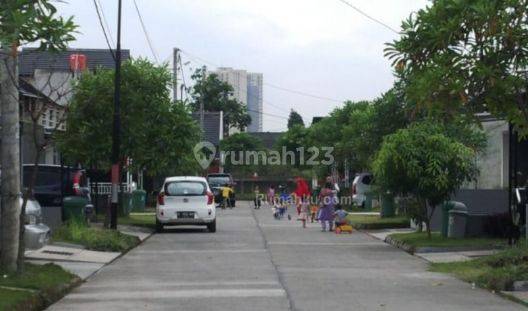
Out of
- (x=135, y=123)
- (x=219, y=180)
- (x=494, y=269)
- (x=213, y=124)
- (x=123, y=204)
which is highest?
(x=213, y=124)

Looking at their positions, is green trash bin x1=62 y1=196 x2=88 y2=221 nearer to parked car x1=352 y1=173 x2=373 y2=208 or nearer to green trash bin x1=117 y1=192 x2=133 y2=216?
green trash bin x1=117 y1=192 x2=133 y2=216

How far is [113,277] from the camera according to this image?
1544 centimetres

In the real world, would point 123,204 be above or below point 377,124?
below

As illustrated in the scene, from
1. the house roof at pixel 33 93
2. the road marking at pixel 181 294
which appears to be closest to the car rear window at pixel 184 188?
the house roof at pixel 33 93

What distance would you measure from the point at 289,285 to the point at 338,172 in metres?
41.7

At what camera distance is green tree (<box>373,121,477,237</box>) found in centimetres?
2092

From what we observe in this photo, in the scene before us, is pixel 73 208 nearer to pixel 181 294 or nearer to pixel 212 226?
pixel 212 226

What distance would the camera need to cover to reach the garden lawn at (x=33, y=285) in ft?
36.4

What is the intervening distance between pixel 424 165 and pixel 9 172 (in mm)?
10444

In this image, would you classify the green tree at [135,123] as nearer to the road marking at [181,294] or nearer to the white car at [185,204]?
the white car at [185,204]

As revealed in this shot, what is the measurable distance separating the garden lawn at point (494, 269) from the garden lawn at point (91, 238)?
7.09 m

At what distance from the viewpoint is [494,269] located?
14828 mm

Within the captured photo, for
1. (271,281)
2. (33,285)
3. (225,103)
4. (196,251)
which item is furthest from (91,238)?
(225,103)

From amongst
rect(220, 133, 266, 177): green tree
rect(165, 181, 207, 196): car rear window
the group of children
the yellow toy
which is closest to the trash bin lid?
the yellow toy
